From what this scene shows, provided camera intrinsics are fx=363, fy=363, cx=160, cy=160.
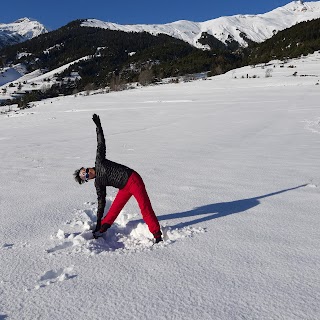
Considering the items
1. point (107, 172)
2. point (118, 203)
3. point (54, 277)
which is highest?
point (107, 172)

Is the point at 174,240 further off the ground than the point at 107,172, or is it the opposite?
the point at 107,172

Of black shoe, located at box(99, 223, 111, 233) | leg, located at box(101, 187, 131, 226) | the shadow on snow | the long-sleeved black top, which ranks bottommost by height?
the shadow on snow

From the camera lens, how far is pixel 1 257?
3.89 metres

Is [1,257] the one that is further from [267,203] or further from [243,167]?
[243,167]

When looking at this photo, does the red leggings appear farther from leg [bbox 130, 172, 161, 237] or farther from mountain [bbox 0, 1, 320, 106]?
mountain [bbox 0, 1, 320, 106]

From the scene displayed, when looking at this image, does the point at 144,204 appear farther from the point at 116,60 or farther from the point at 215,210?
the point at 116,60

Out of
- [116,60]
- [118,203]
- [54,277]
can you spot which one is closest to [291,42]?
[118,203]

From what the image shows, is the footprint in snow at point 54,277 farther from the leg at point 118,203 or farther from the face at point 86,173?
the face at point 86,173

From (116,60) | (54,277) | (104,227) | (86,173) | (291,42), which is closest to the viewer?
(54,277)

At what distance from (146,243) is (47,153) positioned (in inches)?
293

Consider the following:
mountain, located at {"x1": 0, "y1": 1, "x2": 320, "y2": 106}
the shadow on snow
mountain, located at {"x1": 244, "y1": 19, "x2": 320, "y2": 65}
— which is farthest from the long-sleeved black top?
mountain, located at {"x1": 244, "y1": 19, "x2": 320, "y2": 65}

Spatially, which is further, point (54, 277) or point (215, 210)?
point (215, 210)

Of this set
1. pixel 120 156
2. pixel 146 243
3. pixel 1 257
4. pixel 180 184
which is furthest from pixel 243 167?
pixel 1 257

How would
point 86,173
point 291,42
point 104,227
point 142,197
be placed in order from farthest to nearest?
point 291,42
point 104,227
point 142,197
point 86,173
